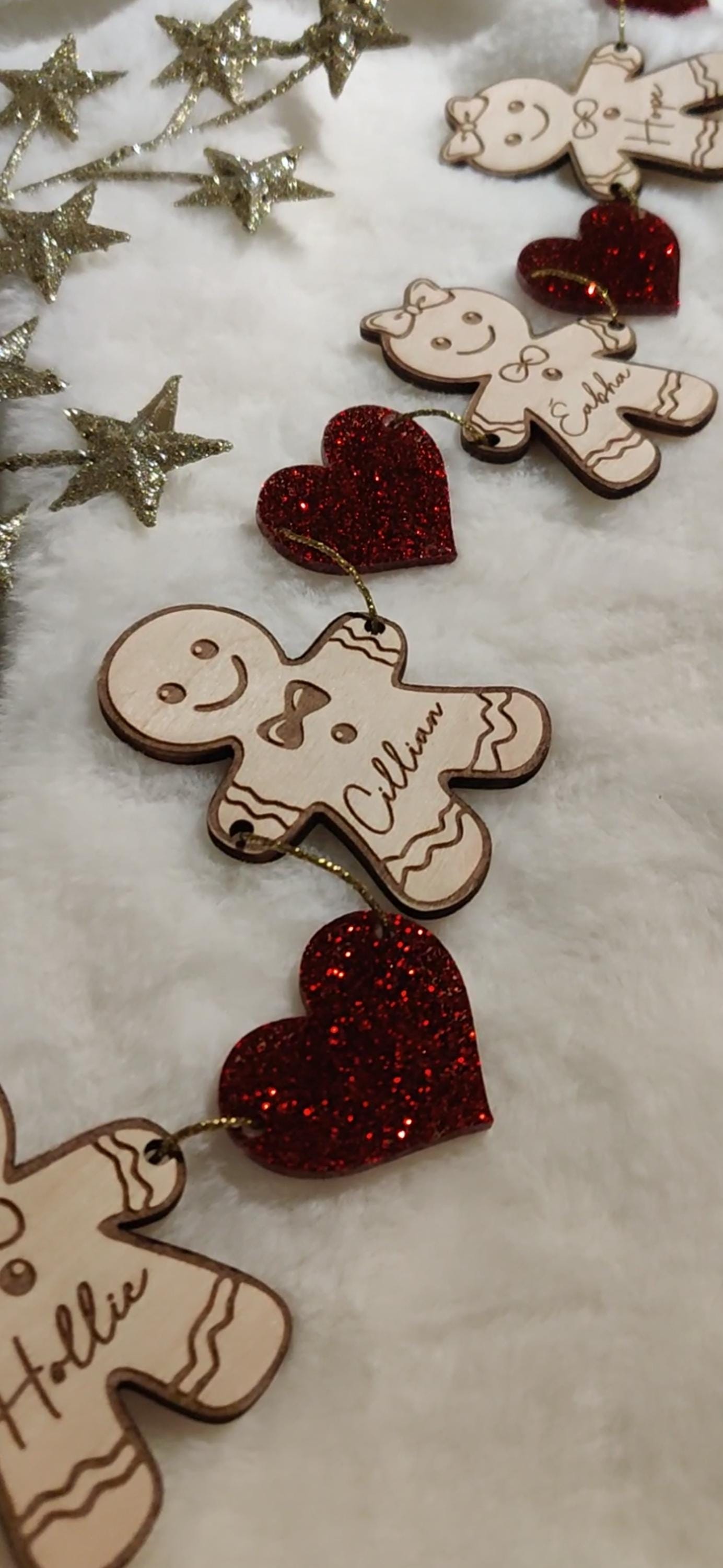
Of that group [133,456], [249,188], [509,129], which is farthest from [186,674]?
[509,129]

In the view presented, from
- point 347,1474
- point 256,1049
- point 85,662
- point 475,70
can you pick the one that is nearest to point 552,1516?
point 347,1474

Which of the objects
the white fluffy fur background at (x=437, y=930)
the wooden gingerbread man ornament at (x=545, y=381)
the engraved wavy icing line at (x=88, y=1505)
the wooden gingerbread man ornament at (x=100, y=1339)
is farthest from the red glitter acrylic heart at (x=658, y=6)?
the engraved wavy icing line at (x=88, y=1505)

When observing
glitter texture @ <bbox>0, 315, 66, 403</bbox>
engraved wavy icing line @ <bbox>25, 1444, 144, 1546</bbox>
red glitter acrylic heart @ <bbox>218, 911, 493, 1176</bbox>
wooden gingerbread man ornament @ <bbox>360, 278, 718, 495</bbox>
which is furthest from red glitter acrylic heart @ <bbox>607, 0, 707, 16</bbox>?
engraved wavy icing line @ <bbox>25, 1444, 144, 1546</bbox>

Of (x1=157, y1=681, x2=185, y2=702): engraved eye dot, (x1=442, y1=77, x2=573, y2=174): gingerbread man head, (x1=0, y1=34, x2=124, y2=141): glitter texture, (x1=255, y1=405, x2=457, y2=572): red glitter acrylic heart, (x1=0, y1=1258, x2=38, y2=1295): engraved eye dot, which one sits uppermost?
(x1=0, y1=34, x2=124, y2=141): glitter texture

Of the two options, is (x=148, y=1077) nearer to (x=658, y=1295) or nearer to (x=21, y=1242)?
(x=21, y=1242)

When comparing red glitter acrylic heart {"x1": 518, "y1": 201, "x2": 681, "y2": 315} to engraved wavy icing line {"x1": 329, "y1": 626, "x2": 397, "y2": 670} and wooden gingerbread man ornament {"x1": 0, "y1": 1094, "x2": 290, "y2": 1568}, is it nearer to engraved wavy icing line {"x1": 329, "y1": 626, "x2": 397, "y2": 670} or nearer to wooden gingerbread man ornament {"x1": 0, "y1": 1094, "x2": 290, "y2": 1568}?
engraved wavy icing line {"x1": 329, "y1": 626, "x2": 397, "y2": 670}

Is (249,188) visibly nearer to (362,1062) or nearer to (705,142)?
(705,142)

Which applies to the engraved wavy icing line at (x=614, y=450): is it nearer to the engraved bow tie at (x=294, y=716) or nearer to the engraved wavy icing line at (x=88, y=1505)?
the engraved bow tie at (x=294, y=716)
